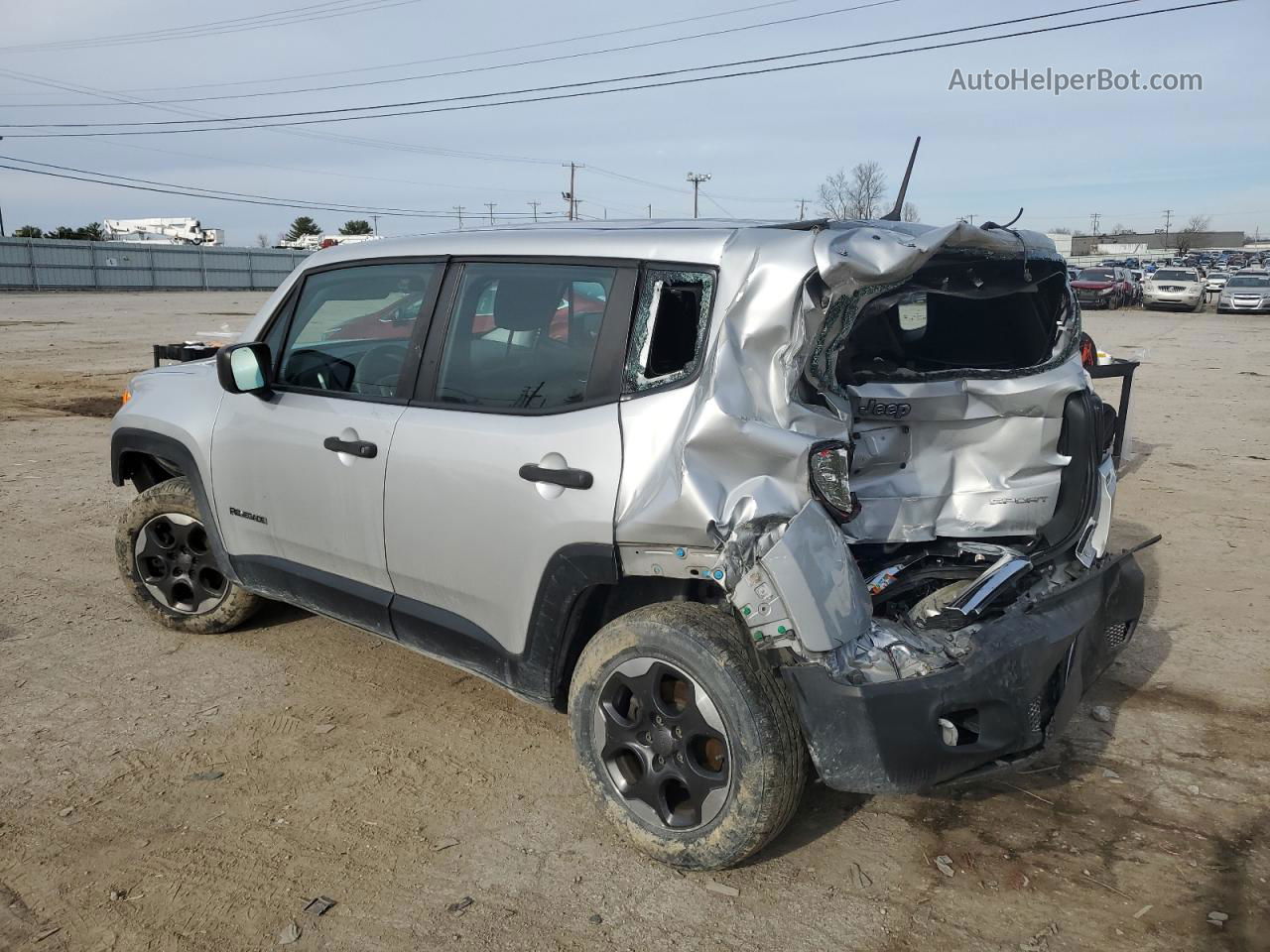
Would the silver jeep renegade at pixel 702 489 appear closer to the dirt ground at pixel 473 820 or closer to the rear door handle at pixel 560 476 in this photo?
the rear door handle at pixel 560 476

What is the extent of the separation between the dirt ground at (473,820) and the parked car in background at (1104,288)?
115 ft

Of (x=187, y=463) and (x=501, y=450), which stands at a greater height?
(x=501, y=450)

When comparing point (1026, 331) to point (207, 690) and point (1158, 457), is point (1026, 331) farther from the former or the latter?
point (1158, 457)

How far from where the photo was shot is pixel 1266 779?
3568mm

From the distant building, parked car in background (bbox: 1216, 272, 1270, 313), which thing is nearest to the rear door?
parked car in background (bbox: 1216, 272, 1270, 313)

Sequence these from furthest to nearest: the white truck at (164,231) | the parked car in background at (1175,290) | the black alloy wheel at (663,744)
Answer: the white truck at (164,231) → the parked car in background at (1175,290) → the black alloy wheel at (663,744)

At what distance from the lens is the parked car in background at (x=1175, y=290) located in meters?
35.5

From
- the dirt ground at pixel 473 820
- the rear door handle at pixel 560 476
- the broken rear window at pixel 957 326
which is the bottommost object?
the dirt ground at pixel 473 820

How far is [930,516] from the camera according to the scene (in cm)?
373

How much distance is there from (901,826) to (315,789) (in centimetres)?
199

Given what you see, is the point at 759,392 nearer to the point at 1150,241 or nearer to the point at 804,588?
the point at 804,588

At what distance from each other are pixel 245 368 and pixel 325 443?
537 millimetres

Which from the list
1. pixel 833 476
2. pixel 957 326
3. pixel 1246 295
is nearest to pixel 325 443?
pixel 833 476

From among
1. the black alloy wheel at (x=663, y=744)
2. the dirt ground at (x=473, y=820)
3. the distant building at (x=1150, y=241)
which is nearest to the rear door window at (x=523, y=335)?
the black alloy wheel at (x=663, y=744)
